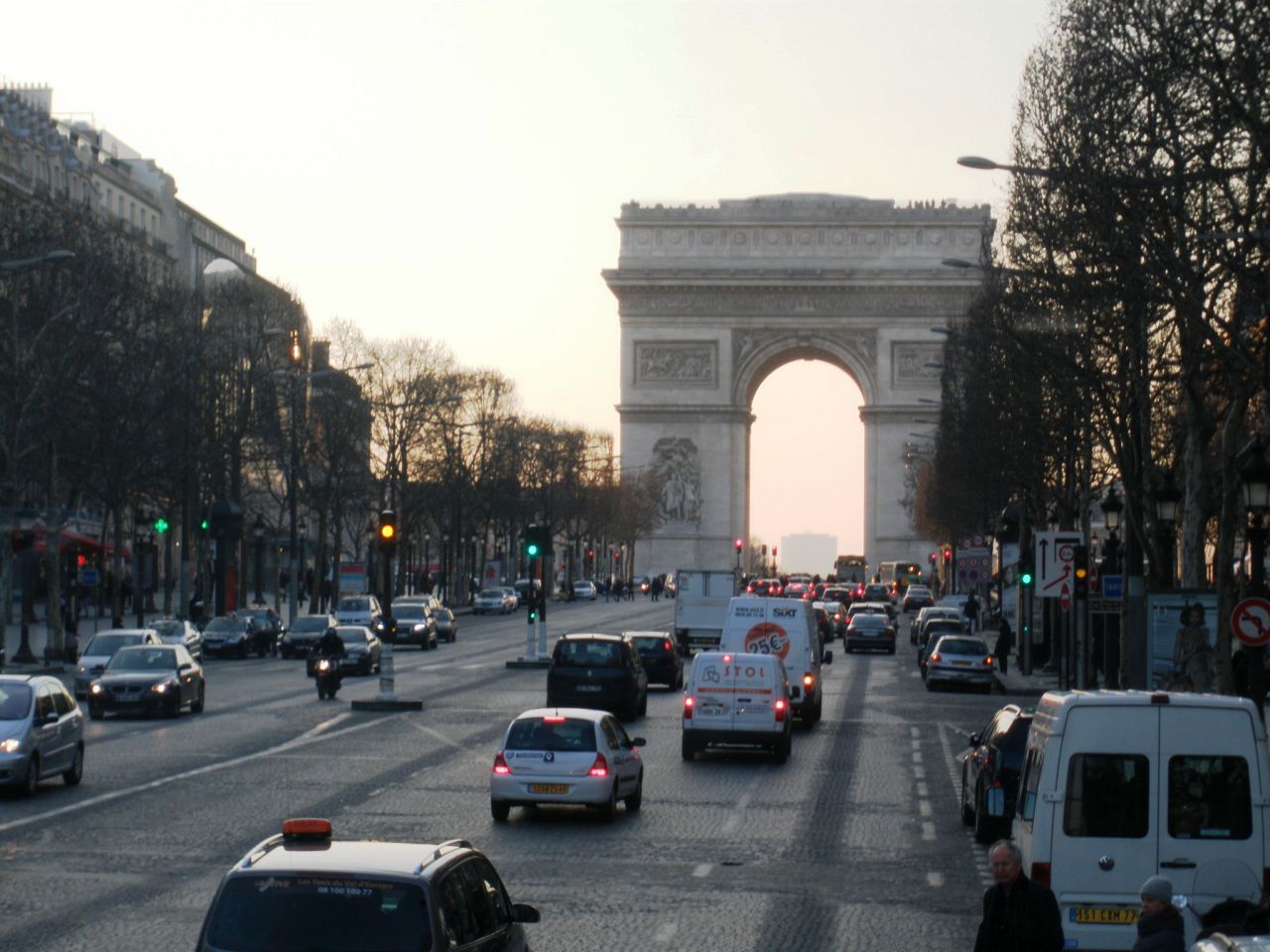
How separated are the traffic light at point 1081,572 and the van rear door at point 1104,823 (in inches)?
912

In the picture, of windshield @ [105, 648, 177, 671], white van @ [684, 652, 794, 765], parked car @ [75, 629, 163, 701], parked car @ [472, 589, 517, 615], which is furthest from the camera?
parked car @ [472, 589, 517, 615]

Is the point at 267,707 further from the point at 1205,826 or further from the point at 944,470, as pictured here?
the point at 944,470

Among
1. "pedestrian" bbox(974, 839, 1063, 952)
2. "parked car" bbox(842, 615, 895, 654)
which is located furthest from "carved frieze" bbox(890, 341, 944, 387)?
"pedestrian" bbox(974, 839, 1063, 952)

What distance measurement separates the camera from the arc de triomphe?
378 ft

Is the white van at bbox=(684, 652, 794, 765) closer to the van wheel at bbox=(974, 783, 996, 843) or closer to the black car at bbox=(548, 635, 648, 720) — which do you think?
the black car at bbox=(548, 635, 648, 720)

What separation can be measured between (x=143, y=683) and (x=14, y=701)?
40.0 feet

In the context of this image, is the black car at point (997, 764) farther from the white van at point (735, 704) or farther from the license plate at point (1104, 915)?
the white van at point (735, 704)

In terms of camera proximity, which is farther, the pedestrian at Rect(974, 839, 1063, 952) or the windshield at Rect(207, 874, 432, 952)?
the pedestrian at Rect(974, 839, 1063, 952)

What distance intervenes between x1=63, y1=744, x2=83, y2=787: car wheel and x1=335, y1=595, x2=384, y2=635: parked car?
3715 cm

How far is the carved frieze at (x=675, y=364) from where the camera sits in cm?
11669

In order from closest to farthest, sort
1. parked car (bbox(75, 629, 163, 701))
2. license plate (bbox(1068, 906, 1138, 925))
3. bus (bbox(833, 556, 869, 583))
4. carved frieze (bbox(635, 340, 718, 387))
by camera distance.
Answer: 1. license plate (bbox(1068, 906, 1138, 925))
2. parked car (bbox(75, 629, 163, 701))
3. carved frieze (bbox(635, 340, 718, 387))
4. bus (bbox(833, 556, 869, 583))

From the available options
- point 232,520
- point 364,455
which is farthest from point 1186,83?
point 364,455

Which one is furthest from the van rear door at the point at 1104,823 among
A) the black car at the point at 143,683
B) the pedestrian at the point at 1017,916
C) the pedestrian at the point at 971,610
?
the pedestrian at the point at 971,610

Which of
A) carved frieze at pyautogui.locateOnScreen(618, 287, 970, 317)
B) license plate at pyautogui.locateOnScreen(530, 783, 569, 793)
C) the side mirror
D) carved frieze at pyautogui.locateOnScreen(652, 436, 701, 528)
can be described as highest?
carved frieze at pyautogui.locateOnScreen(618, 287, 970, 317)
